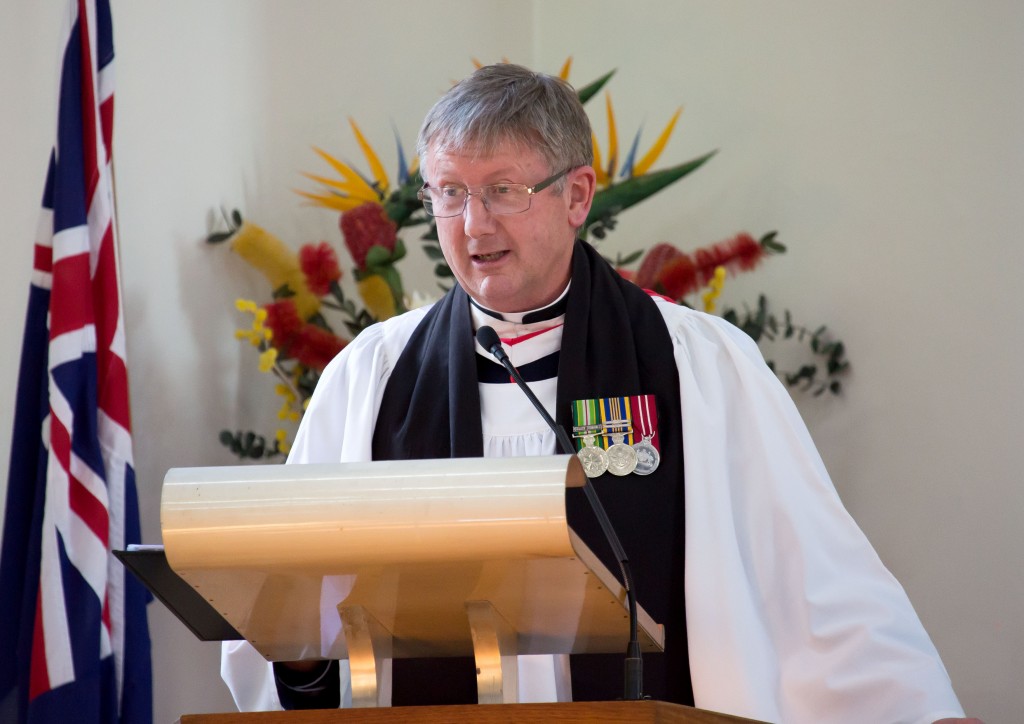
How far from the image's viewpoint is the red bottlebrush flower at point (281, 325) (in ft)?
13.9

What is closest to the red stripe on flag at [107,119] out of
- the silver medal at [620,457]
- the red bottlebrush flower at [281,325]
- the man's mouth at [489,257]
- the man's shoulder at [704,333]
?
the red bottlebrush flower at [281,325]

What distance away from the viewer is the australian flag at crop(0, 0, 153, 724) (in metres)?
3.33

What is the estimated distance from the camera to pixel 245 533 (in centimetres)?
153

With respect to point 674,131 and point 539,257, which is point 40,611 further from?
point 674,131

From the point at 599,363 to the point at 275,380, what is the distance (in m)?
2.03

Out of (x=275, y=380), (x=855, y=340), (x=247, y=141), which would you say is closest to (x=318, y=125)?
(x=247, y=141)

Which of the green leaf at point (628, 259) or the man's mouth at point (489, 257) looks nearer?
the man's mouth at point (489, 257)

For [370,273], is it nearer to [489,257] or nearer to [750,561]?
[489,257]

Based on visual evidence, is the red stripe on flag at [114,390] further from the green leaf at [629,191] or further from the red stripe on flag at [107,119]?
the green leaf at [629,191]

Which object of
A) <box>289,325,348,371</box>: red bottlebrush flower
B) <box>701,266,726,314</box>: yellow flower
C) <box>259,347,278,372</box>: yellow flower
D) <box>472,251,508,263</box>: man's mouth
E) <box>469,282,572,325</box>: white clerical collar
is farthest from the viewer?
<box>701,266,726,314</box>: yellow flower

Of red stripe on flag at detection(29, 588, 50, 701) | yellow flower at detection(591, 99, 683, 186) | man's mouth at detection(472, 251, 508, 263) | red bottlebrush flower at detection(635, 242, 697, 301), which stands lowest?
red stripe on flag at detection(29, 588, 50, 701)

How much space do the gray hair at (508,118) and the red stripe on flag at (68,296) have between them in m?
1.22

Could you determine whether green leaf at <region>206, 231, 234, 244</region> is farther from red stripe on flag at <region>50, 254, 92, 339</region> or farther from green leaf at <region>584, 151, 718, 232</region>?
green leaf at <region>584, 151, 718, 232</region>

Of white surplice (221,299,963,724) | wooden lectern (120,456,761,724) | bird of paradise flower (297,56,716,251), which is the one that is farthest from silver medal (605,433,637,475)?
bird of paradise flower (297,56,716,251)
